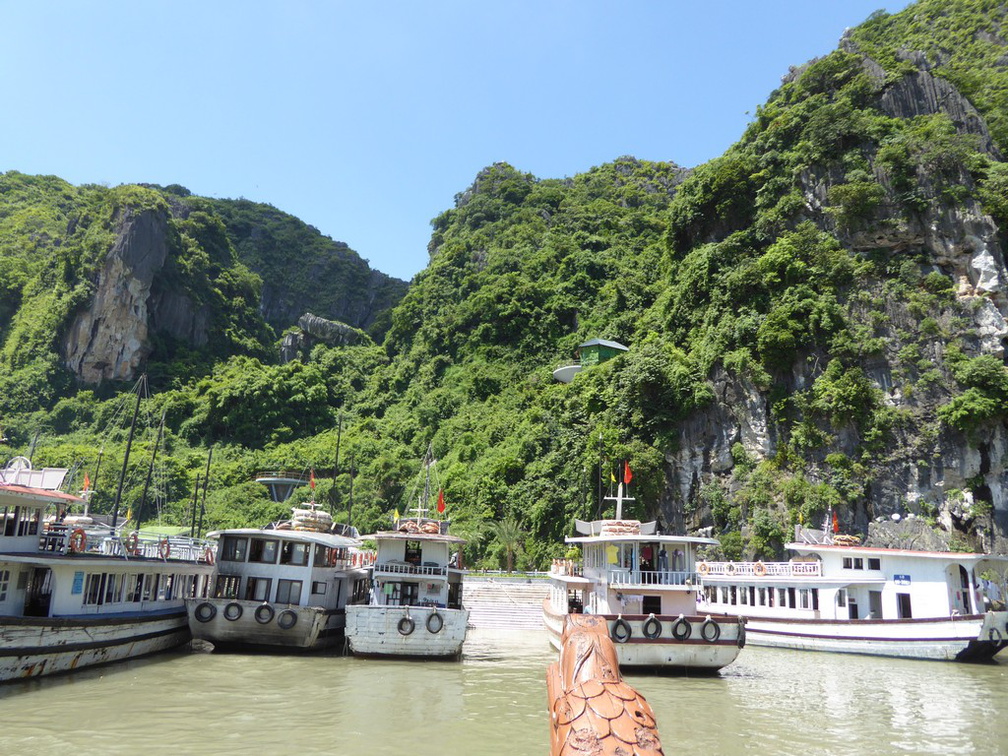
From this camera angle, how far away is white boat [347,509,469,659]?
18.8m

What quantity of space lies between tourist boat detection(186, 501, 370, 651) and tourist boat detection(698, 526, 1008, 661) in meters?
14.8

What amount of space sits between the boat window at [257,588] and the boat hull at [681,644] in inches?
396

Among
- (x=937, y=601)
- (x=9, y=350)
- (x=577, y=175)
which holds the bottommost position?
(x=937, y=601)

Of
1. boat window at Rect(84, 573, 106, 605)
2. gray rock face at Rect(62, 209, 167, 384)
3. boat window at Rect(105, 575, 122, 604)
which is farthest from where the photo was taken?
gray rock face at Rect(62, 209, 167, 384)

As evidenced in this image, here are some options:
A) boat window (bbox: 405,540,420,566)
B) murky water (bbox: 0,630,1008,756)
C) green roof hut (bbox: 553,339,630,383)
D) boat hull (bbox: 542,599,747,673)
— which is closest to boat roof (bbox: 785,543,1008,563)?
murky water (bbox: 0,630,1008,756)

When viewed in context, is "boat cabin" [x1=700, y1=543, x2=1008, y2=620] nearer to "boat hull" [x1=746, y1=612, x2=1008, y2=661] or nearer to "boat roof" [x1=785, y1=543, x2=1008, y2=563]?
"boat roof" [x1=785, y1=543, x2=1008, y2=563]

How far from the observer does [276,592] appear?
20484 mm

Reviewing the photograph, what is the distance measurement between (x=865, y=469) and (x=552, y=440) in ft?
61.5

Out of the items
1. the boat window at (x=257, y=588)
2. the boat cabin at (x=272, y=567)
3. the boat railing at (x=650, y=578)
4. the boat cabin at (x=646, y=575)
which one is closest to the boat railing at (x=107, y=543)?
the boat cabin at (x=272, y=567)

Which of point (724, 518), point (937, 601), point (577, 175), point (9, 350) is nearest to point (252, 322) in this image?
point (9, 350)

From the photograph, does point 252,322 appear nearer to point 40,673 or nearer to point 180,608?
point 180,608

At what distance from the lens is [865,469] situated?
3088 cm

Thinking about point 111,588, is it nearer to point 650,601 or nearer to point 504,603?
point 650,601

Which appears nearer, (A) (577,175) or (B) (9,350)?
(B) (9,350)
